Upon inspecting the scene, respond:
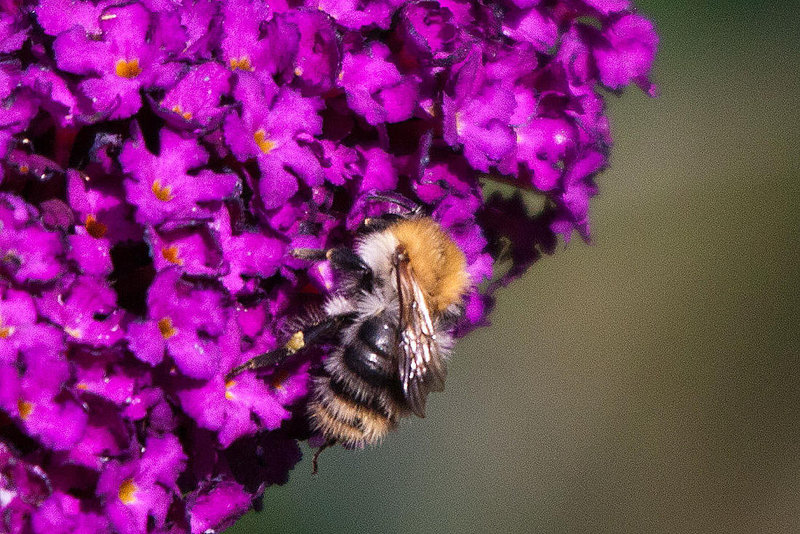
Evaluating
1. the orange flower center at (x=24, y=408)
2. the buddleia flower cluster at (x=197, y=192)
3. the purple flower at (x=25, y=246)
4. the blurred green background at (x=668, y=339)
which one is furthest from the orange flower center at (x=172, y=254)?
the blurred green background at (x=668, y=339)

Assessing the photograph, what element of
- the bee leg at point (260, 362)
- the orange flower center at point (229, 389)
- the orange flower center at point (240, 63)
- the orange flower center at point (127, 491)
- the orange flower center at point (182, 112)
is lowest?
the orange flower center at point (127, 491)

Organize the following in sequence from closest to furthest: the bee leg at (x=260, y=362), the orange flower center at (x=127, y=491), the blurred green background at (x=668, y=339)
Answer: the orange flower center at (x=127, y=491)
the bee leg at (x=260, y=362)
the blurred green background at (x=668, y=339)

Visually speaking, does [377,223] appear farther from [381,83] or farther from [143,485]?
[143,485]

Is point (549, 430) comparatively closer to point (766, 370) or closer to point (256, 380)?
point (766, 370)

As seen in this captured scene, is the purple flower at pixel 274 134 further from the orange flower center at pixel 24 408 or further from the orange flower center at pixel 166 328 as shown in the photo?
the orange flower center at pixel 24 408

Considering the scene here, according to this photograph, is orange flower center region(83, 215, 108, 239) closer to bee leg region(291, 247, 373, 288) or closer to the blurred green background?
bee leg region(291, 247, 373, 288)

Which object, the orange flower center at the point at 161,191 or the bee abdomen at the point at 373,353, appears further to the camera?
the bee abdomen at the point at 373,353

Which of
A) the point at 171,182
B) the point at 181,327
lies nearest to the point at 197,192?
the point at 171,182

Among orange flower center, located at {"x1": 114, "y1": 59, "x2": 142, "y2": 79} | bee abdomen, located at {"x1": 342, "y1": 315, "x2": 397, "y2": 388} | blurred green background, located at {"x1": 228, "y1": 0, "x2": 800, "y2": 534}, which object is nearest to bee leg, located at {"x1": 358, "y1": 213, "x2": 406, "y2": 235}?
bee abdomen, located at {"x1": 342, "y1": 315, "x2": 397, "y2": 388}
